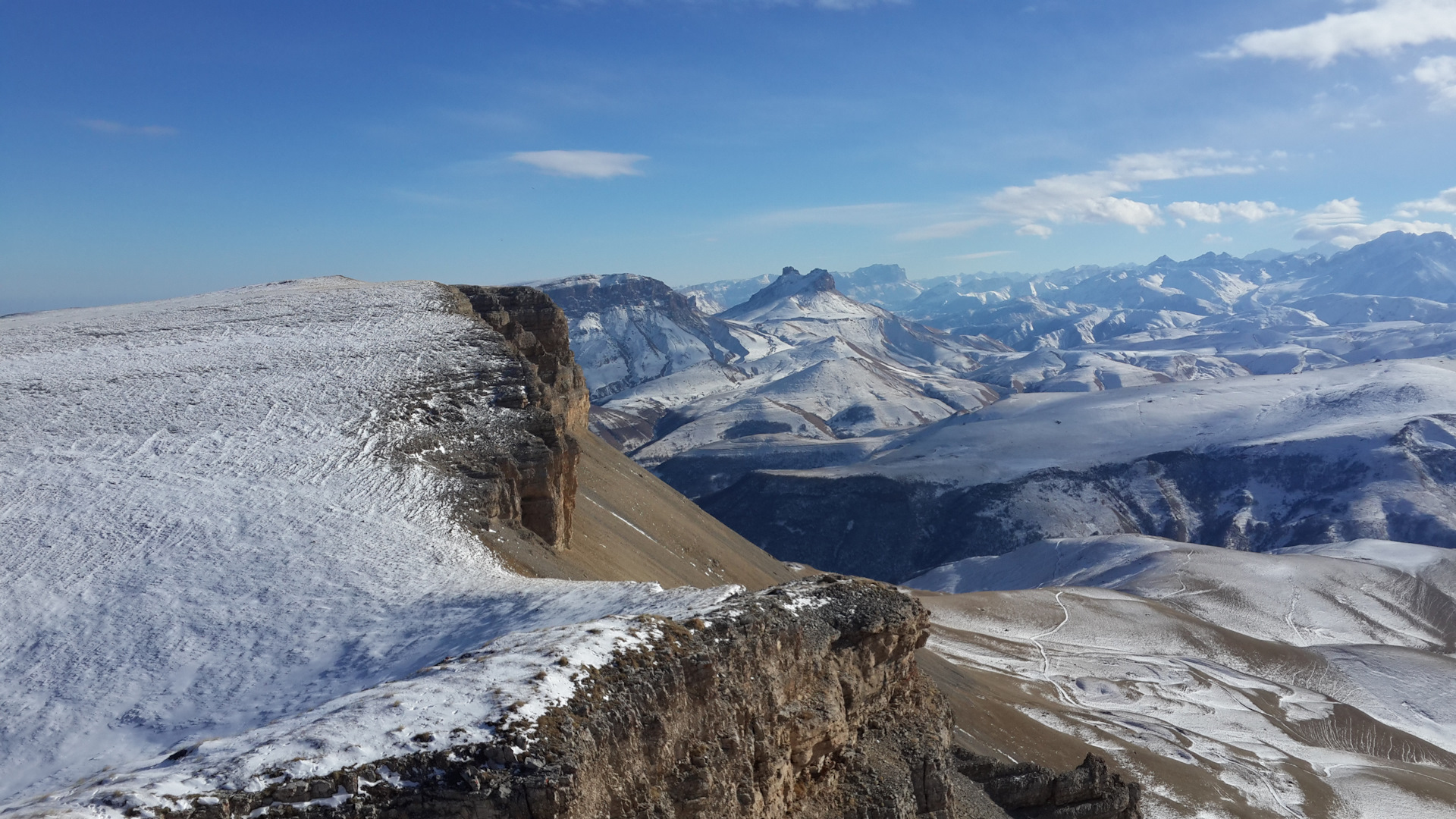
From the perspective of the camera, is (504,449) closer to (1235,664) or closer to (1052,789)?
(1052,789)

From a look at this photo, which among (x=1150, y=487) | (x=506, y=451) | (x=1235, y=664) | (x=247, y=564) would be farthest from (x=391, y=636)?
(x=1150, y=487)

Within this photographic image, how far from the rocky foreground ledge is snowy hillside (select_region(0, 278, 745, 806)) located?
0.52m

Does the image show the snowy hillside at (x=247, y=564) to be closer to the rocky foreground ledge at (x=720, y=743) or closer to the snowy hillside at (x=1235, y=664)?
the rocky foreground ledge at (x=720, y=743)

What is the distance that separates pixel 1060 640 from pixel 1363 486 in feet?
257

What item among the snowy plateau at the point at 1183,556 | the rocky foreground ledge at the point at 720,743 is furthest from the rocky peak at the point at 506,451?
the snowy plateau at the point at 1183,556

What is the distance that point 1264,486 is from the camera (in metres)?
121

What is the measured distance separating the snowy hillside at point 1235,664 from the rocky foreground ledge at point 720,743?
20.9m

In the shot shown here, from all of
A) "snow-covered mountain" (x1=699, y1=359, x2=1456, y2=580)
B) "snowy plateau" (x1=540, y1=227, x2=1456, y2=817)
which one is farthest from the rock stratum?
"snow-covered mountain" (x1=699, y1=359, x2=1456, y2=580)

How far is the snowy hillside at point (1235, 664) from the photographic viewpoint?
128 feet

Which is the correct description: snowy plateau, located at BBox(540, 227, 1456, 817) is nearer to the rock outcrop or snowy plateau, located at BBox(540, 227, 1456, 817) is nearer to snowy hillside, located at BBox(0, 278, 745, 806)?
the rock outcrop

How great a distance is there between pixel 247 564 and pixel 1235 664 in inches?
2406

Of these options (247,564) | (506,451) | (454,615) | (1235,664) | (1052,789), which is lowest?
(1235,664)

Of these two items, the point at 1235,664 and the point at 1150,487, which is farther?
the point at 1150,487

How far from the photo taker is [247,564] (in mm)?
19516
